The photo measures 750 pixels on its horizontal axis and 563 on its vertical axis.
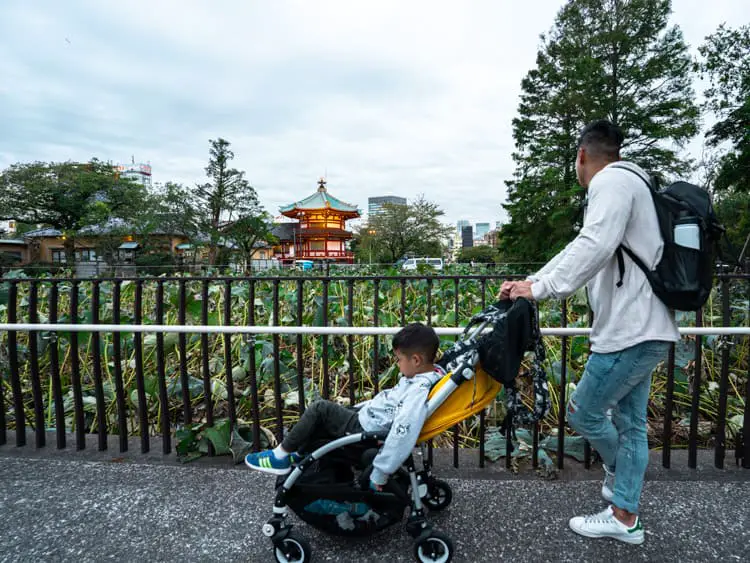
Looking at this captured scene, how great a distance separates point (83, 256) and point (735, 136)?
146 feet

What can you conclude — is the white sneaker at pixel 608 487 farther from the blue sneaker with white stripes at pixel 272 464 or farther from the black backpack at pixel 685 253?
the blue sneaker with white stripes at pixel 272 464

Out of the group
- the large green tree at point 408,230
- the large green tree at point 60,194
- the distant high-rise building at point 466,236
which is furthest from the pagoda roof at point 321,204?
the distant high-rise building at point 466,236

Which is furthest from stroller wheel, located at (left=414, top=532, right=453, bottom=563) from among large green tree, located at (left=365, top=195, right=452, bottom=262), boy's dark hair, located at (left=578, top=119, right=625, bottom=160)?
large green tree, located at (left=365, top=195, right=452, bottom=262)

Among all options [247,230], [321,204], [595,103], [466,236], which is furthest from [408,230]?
[466,236]

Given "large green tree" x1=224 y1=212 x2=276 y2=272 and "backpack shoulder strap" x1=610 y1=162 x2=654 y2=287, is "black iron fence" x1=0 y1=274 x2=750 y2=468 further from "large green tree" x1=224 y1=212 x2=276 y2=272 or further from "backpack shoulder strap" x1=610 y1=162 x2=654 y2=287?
"large green tree" x1=224 y1=212 x2=276 y2=272

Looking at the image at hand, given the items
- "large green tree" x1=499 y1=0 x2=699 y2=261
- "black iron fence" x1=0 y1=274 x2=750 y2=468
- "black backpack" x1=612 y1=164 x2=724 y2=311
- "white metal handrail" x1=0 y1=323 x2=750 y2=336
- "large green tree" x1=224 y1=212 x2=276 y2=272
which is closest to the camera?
"black backpack" x1=612 y1=164 x2=724 y2=311

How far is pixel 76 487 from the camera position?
7.43 ft

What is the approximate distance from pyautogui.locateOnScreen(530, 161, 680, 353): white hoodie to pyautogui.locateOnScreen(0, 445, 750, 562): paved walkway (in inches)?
34.8

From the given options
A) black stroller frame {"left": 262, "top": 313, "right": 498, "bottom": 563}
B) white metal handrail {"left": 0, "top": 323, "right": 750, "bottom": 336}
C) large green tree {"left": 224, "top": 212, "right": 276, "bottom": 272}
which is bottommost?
black stroller frame {"left": 262, "top": 313, "right": 498, "bottom": 563}

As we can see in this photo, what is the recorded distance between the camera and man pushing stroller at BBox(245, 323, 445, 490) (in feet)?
5.30

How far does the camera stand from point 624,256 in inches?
64.1

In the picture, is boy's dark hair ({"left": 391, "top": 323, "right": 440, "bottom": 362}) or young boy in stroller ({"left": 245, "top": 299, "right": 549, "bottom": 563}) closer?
young boy in stroller ({"left": 245, "top": 299, "right": 549, "bottom": 563})

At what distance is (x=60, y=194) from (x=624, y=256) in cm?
4304

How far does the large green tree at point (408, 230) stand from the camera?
150 feet
